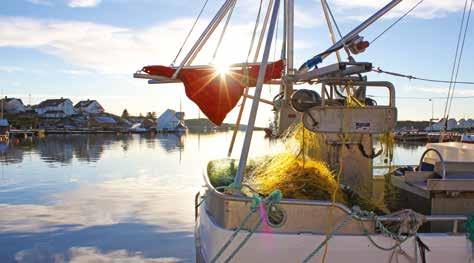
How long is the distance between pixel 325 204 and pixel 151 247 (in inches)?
306

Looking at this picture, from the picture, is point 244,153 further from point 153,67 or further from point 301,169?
point 153,67

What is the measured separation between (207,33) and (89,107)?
155011 mm

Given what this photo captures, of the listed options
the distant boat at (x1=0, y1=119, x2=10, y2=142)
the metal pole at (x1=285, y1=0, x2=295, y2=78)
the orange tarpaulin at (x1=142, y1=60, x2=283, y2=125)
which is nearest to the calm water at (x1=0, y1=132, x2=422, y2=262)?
the orange tarpaulin at (x1=142, y1=60, x2=283, y2=125)

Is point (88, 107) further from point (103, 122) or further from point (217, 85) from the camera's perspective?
point (217, 85)

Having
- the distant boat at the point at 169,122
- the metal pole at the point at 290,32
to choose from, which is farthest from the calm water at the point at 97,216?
the distant boat at the point at 169,122

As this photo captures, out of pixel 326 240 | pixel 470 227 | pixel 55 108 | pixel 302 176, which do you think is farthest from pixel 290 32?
pixel 55 108

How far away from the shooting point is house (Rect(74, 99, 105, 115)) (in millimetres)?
157000

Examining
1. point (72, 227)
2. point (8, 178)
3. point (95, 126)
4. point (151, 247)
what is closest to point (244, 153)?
point (151, 247)

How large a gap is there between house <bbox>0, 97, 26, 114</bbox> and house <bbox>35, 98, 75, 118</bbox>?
4.41m

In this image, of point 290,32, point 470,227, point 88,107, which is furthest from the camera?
point 88,107

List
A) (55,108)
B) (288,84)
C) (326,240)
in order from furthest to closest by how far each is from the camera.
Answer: (55,108) → (288,84) → (326,240)

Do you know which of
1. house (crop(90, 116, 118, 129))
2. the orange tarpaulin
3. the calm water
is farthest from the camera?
house (crop(90, 116, 118, 129))

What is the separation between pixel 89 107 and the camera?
15762cm

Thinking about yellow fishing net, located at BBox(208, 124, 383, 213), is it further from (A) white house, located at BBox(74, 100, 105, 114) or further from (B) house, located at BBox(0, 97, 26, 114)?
(A) white house, located at BBox(74, 100, 105, 114)
